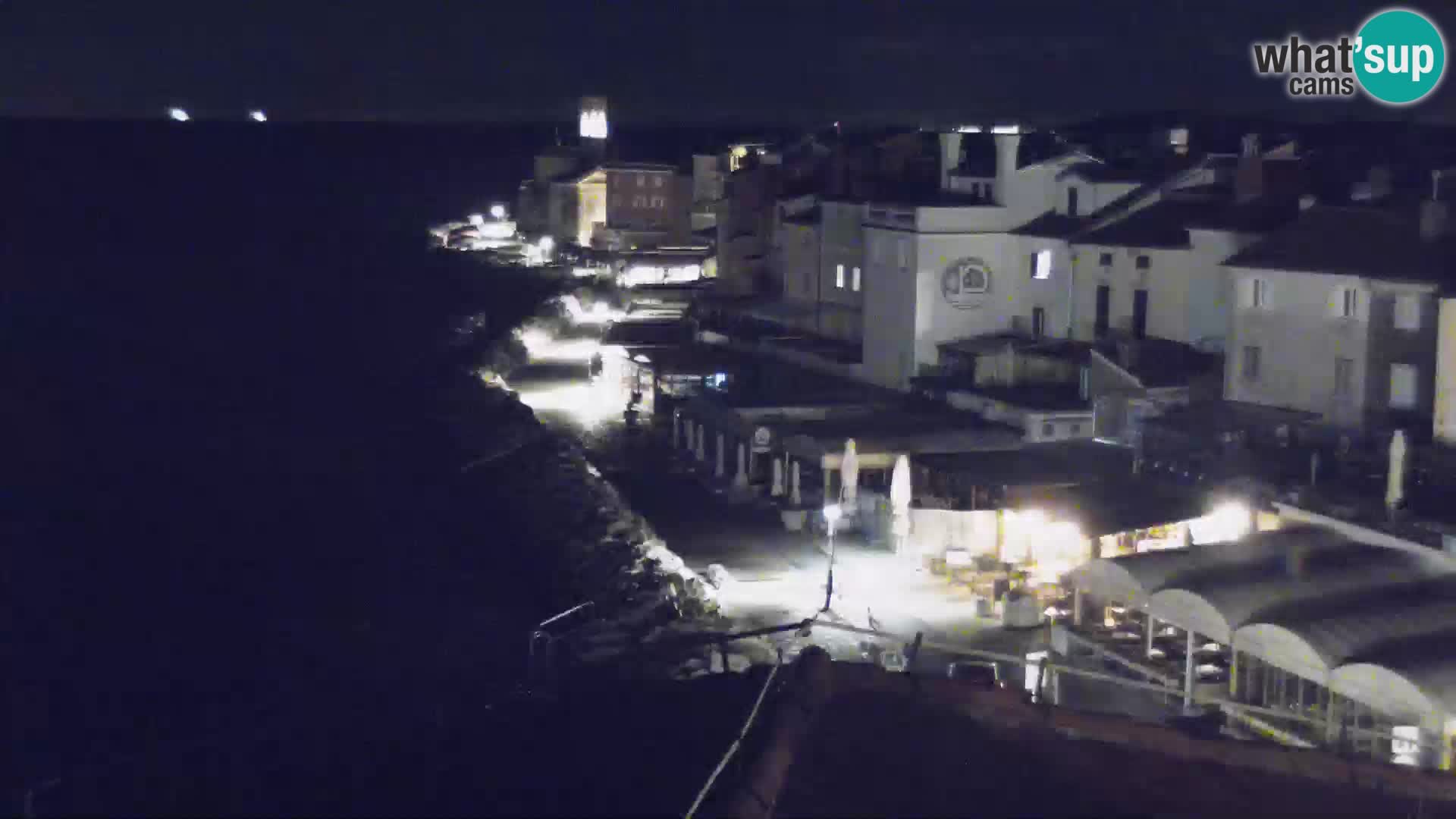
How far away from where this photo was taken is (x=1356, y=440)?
948 inches

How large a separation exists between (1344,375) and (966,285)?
9.80m

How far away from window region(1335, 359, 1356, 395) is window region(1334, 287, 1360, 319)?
61cm

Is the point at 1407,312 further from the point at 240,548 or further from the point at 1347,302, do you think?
the point at 240,548

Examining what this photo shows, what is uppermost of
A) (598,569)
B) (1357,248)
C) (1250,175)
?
(1250,175)

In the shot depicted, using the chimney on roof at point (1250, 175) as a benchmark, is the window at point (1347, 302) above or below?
below

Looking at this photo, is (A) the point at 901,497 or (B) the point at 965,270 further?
(B) the point at 965,270

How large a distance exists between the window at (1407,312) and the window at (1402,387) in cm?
54

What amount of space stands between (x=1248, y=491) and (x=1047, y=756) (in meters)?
14.1

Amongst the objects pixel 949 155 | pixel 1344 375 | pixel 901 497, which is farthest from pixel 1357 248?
pixel 949 155

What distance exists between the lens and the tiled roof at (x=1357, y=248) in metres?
24.2

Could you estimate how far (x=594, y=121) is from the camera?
Result: 84.0 metres

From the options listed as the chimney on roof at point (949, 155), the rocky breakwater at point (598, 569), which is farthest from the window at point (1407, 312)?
the chimney on roof at point (949, 155)

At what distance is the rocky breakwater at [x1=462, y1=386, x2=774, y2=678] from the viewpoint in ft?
62.5

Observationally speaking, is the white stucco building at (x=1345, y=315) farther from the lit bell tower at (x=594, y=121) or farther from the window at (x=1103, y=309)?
the lit bell tower at (x=594, y=121)
